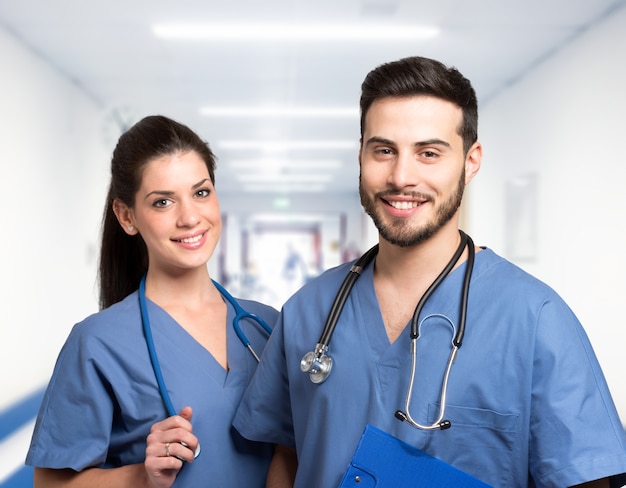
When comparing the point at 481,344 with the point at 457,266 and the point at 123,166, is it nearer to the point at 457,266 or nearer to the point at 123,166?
the point at 457,266

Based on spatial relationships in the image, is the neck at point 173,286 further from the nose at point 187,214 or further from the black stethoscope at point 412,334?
the black stethoscope at point 412,334

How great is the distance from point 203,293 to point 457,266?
0.58 meters

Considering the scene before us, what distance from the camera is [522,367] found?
3.42 ft

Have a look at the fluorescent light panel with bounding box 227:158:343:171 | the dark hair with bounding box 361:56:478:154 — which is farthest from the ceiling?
the dark hair with bounding box 361:56:478:154

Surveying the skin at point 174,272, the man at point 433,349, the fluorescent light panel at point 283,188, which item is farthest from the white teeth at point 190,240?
the fluorescent light panel at point 283,188

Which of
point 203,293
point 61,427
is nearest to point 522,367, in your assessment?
point 203,293

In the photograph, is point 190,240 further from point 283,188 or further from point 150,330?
point 283,188

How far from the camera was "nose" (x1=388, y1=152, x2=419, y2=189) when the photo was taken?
1.09 m

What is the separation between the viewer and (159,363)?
1346mm

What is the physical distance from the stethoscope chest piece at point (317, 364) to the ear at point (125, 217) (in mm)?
525

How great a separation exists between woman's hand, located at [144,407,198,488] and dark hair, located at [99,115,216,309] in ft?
1.45

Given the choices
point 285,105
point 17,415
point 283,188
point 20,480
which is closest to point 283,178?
point 283,188

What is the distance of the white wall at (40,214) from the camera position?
3.70 metres

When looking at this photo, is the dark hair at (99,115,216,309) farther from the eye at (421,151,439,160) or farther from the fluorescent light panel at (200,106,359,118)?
the fluorescent light panel at (200,106,359,118)
